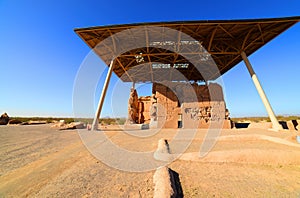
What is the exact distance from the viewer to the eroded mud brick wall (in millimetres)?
13375

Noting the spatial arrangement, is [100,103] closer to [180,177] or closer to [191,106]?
[191,106]

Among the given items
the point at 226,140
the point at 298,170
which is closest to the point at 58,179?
the point at 298,170

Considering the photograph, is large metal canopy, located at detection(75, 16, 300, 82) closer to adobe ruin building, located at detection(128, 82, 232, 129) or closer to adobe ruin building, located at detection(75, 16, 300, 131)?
adobe ruin building, located at detection(75, 16, 300, 131)

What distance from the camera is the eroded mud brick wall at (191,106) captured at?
43.9ft

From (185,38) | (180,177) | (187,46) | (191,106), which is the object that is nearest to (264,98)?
(191,106)

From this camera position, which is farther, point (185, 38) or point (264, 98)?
point (185, 38)

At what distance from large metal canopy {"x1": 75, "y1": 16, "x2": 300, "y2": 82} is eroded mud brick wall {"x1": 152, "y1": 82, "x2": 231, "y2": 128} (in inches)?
137

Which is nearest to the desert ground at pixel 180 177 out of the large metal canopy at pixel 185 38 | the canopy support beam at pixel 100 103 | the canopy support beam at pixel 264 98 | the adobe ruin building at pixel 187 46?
the canopy support beam at pixel 100 103

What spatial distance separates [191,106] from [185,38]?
6134mm

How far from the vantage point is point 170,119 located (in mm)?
13703

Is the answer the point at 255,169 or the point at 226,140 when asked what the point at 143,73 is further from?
the point at 255,169

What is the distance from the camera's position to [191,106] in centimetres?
1359

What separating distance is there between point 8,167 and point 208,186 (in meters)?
4.17

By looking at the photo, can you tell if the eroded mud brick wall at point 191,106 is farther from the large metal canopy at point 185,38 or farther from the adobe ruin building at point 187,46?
the large metal canopy at point 185,38
